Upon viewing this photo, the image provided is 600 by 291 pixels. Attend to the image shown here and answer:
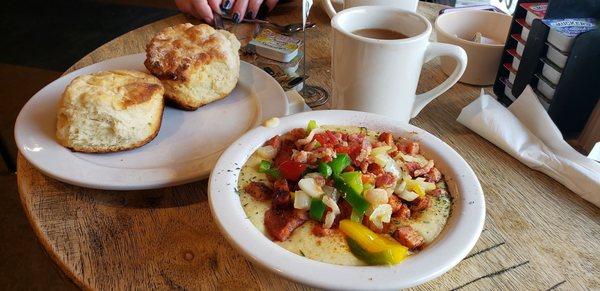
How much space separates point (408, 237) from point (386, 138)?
23 cm

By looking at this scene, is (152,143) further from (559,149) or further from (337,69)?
(559,149)

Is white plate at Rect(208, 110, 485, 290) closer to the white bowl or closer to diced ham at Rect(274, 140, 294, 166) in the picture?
diced ham at Rect(274, 140, 294, 166)

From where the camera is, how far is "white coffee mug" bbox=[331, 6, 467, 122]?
2.91ft

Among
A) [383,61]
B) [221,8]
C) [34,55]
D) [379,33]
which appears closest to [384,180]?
[383,61]

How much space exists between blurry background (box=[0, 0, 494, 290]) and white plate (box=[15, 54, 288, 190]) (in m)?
0.86

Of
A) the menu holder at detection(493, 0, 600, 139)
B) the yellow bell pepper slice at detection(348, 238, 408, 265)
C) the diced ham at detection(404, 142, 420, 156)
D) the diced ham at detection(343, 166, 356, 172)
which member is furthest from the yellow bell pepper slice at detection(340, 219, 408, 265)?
the menu holder at detection(493, 0, 600, 139)

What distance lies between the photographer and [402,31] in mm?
993

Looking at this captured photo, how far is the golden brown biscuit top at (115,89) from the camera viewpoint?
0.90 m

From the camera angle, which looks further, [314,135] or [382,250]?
[314,135]

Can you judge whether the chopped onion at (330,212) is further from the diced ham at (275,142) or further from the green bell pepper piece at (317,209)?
the diced ham at (275,142)

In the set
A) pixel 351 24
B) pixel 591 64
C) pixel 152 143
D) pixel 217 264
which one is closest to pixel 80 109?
pixel 152 143

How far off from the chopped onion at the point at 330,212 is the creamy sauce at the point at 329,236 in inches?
0.7

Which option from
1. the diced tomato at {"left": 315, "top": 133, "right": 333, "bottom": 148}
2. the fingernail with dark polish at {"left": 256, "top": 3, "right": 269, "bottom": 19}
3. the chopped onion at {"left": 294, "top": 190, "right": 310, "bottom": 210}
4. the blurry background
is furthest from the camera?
the blurry background

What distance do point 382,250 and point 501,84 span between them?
A: 2.37ft
